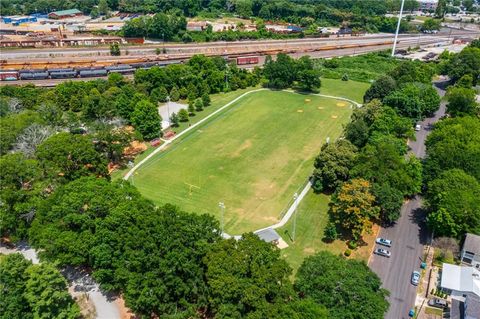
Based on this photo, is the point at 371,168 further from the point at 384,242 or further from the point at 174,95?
the point at 174,95

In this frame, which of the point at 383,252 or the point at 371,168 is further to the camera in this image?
the point at 371,168

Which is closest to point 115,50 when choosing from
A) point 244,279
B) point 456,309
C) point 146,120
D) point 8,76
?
point 8,76

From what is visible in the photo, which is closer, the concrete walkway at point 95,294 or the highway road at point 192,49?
the concrete walkway at point 95,294

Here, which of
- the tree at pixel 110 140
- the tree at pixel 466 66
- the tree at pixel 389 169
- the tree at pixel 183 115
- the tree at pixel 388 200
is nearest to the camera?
the tree at pixel 388 200

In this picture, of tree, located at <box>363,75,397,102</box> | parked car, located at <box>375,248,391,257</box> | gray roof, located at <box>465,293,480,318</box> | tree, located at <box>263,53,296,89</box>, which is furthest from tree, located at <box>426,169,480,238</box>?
tree, located at <box>263,53,296,89</box>

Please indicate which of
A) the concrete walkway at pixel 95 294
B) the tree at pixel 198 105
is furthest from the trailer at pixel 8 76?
the concrete walkway at pixel 95 294

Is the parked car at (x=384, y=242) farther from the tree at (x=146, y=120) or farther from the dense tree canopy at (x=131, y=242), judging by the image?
the tree at (x=146, y=120)
